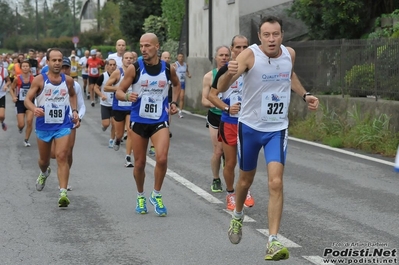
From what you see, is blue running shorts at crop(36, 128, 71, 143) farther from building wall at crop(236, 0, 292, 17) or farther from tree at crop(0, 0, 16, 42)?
tree at crop(0, 0, 16, 42)

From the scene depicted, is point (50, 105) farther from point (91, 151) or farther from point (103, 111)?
point (103, 111)

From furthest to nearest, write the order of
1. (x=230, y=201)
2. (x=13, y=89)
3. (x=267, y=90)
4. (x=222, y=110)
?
1. (x=13, y=89)
2. (x=230, y=201)
3. (x=222, y=110)
4. (x=267, y=90)

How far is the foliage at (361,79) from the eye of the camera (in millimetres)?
18969

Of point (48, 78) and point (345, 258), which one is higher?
point (48, 78)

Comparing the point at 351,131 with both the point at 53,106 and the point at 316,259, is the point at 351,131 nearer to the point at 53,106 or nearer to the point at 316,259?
the point at 53,106

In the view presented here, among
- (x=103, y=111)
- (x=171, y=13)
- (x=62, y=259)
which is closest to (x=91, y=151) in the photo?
(x=103, y=111)

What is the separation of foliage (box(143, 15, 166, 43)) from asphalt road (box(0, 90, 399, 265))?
113ft

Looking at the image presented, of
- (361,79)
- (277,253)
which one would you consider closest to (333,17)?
(361,79)

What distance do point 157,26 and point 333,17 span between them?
26376 mm

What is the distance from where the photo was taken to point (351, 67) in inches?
794

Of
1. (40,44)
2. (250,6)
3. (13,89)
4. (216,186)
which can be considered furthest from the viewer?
(40,44)

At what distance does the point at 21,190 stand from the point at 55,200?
1062 mm

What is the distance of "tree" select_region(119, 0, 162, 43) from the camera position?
54562mm

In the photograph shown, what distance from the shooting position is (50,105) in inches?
430
